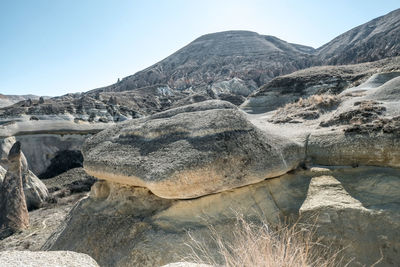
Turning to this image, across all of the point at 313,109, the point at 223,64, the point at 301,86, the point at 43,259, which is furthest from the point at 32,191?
the point at 223,64

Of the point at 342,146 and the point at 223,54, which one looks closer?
the point at 342,146

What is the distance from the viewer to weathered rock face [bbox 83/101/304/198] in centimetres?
278

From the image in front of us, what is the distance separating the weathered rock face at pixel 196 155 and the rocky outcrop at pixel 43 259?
933 mm

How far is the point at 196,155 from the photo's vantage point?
2814 mm

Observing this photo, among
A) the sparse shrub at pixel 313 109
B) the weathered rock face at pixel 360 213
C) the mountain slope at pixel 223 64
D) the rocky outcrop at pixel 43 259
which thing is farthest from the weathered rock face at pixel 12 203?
the mountain slope at pixel 223 64

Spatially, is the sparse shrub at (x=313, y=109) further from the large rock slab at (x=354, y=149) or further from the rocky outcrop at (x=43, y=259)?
the rocky outcrop at (x=43, y=259)

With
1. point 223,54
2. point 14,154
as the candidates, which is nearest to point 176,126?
point 14,154

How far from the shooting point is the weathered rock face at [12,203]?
6.14 m

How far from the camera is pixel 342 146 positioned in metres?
3.22

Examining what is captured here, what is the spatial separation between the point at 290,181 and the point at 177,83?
4372cm

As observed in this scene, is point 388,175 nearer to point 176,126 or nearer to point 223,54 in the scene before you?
point 176,126

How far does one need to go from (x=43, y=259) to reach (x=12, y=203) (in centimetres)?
555

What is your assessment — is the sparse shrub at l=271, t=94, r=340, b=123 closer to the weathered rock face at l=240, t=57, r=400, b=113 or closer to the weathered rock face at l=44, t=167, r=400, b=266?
the weathered rock face at l=44, t=167, r=400, b=266

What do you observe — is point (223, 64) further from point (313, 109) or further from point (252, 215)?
point (252, 215)
